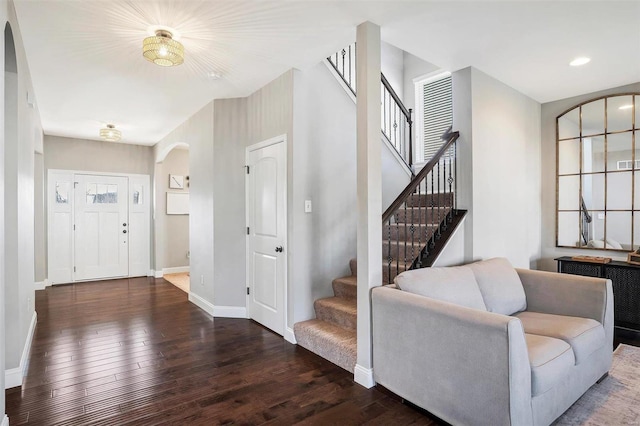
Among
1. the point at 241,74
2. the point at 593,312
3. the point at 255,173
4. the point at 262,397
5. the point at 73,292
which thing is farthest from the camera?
the point at 73,292

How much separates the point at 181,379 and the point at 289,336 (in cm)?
108

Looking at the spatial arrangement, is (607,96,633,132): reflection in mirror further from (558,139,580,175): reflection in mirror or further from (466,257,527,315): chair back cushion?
(466,257,527,315): chair back cushion

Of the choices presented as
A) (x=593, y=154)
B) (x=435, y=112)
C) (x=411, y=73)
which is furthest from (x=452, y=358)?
(x=411, y=73)

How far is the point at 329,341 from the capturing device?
298cm

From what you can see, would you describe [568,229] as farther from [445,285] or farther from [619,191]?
[445,285]

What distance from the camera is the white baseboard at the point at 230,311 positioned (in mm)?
4262

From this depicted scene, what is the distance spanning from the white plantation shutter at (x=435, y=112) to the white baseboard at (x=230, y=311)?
3.45 meters

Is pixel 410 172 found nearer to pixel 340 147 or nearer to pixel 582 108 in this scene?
pixel 340 147

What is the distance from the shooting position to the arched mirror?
3.76 metres

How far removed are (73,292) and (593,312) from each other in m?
6.83

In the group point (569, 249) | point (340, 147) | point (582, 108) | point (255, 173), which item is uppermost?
point (582, 108)

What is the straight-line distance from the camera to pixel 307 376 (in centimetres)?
271

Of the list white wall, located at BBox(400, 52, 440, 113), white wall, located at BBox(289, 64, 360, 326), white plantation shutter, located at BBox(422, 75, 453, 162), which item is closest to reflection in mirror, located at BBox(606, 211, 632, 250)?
white plantation shutter, located at BBox(422, 75, 453, 162)

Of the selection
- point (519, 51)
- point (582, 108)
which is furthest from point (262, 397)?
point (582, 108)
